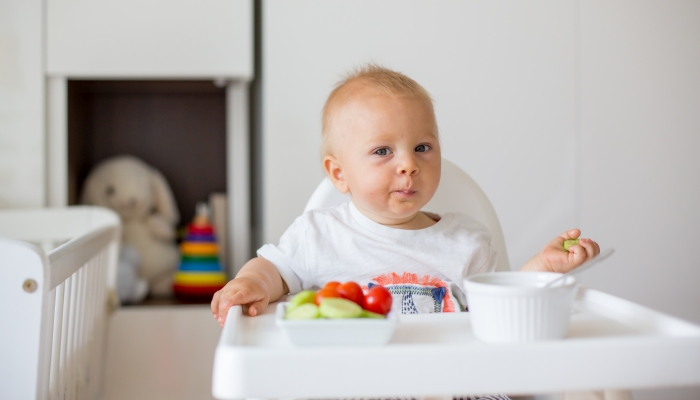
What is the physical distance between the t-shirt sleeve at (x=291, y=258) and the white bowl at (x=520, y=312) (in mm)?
395

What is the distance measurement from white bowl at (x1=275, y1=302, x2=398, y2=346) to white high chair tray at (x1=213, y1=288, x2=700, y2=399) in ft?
0.06

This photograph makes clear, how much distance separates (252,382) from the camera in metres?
0.47

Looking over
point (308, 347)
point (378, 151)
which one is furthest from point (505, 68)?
point (308, 347)

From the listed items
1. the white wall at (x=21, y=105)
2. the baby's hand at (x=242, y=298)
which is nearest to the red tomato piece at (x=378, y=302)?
the baby's hand at (x=242, y=298)

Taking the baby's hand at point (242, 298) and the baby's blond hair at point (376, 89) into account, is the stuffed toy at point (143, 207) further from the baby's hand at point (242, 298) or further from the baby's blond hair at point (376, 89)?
the baby's hand at point (242, 298)

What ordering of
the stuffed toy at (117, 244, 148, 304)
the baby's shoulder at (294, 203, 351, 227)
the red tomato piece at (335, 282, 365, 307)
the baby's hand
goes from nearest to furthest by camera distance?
the red tomato piece at (335, 282, 365, 307)
the baby's hand
the baby's shoulder at (294, 203, 351, 227)
the stuffed toy at (117, 244, 148, 304)

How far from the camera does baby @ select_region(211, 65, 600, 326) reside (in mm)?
861

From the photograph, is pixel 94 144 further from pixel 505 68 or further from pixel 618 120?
pixel 618 120

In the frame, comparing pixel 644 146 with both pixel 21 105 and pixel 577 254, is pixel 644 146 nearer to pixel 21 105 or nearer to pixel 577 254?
pixel 577 254

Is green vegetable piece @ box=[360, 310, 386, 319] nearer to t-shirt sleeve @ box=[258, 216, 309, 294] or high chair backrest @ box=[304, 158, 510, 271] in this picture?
t-shirt sleeve @ box=[258, 216, 309, 294]

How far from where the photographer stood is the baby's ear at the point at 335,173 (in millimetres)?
964

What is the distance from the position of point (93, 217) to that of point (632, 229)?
4.13 ft

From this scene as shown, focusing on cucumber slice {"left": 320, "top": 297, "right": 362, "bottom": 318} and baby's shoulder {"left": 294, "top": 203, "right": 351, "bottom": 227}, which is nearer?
cucumber slice {"left": 320, "top": 297, "right": 362, "bottom": 318}

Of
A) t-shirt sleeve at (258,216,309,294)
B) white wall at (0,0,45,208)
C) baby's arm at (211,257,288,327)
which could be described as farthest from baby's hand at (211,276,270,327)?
white wall at (0,0,45,208)
